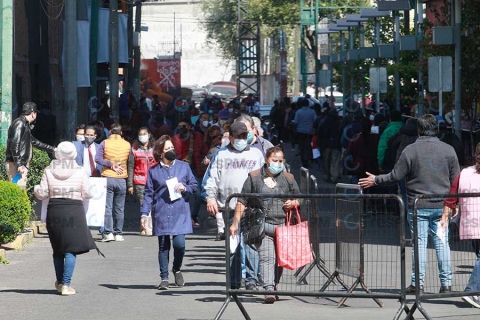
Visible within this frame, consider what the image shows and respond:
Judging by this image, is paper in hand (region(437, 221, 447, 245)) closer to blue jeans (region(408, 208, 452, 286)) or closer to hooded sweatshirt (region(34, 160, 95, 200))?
blue jeans (region(408, 208, 452, 286))

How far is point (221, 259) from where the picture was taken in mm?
15344

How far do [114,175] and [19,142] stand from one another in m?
1.67

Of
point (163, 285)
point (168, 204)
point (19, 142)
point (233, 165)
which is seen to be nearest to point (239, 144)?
point (233, 165)

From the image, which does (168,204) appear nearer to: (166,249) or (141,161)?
(166,249)

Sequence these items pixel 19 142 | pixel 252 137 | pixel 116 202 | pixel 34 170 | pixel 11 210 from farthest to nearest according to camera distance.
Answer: pixel 116 202 < pixel 34 170 < pixel 19 142 < pixel 11 210 < pixel 252 137

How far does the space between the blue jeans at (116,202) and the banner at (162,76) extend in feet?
114

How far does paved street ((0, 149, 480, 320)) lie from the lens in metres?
10.8

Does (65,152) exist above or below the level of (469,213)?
above

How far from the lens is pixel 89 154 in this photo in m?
17.7

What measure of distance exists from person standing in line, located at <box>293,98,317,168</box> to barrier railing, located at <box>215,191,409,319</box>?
20.4 metres

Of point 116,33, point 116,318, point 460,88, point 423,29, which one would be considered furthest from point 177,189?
point 116,33

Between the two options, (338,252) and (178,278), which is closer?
(338,252)

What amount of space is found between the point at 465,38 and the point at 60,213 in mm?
11304

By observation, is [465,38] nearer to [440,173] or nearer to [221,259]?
[221,259]
